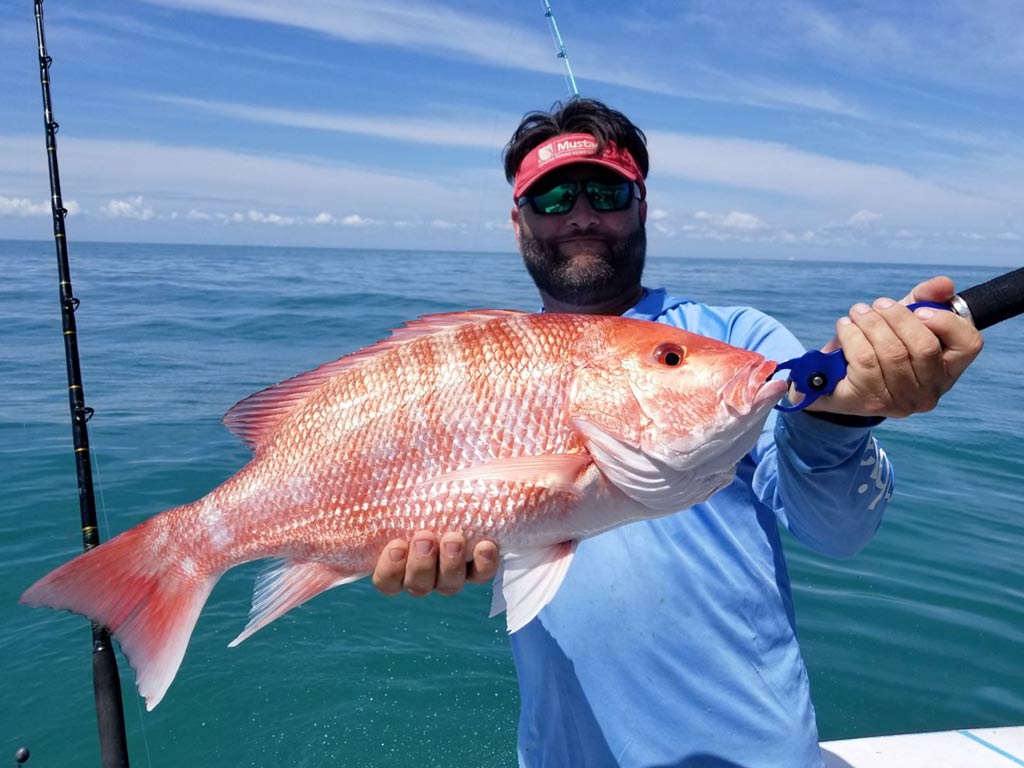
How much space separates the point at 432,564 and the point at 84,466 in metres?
1.96

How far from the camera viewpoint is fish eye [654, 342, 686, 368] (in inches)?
68.1

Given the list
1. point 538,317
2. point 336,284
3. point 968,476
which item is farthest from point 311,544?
point 336,284

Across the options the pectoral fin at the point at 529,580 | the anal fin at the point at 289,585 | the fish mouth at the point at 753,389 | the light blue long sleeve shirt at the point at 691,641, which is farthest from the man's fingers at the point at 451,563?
the fish mouth at the point at 753,389

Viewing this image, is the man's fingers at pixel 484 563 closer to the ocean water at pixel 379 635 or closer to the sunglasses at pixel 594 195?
the ocean water at pixel 379 635

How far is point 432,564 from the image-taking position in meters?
1.83

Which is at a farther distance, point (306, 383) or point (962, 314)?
point (306, 383)

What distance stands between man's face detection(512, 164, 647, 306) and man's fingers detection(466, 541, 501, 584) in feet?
4.29

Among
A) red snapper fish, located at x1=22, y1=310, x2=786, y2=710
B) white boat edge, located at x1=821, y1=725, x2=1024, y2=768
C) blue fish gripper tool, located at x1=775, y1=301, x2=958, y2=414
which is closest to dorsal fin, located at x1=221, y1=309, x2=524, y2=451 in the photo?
red snapper fish, located at x1=22, y1=310, x2=786, y2=710

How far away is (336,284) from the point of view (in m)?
28.4

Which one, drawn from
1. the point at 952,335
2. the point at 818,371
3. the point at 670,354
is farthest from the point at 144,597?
the point at 952,335

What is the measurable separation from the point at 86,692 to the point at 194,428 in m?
4.64

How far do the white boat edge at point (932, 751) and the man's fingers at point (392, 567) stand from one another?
7.43 ft

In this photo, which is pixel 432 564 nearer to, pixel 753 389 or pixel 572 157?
pixel 753 389

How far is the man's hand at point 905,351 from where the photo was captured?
141cm
